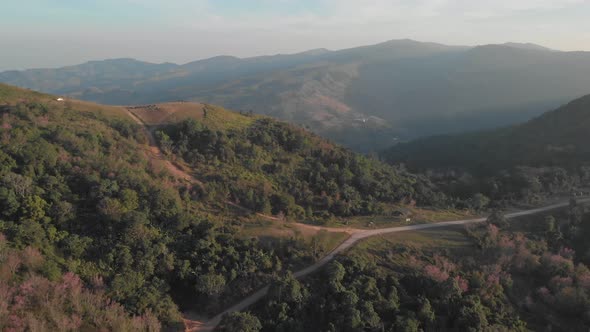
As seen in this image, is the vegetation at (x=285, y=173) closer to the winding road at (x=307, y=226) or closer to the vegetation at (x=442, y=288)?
the winding road at (x=307, y=226)

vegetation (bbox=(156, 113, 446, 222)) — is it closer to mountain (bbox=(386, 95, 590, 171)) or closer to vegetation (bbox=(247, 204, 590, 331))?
vegetation (bbox=(247, 204, 590, 331))

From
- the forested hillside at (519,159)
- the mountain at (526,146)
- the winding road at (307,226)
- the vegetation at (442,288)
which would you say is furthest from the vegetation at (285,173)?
the mountain at (526,146)

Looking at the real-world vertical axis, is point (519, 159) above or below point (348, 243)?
above

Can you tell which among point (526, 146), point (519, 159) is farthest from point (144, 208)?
point (526, 146)

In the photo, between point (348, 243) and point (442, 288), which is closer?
point (442, 288)

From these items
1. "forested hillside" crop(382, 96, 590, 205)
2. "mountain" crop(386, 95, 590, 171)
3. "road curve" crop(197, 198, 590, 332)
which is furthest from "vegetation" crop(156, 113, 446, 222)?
"mountain" crop(386, 95, 590, 171)

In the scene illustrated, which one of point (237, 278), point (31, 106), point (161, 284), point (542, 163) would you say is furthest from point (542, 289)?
point (31, 106)

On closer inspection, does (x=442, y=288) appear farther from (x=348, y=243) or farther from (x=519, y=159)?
(x=519, y=159)
